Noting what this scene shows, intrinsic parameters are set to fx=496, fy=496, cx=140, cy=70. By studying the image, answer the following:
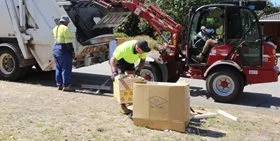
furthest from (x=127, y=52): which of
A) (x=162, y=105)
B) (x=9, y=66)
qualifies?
(x=9, y=66)

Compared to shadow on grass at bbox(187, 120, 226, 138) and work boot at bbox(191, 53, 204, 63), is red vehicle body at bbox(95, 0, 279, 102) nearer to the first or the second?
work boot at bbox(191, 53, 204, 63)

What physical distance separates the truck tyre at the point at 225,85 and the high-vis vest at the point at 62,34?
10.6 ft

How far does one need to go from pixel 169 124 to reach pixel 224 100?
3.45 meters

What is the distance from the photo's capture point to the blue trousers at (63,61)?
1127 cm

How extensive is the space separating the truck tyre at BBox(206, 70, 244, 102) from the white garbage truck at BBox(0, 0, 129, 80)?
10.2ft

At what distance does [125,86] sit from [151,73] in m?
3.36

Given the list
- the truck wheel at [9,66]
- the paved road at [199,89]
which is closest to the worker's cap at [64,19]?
the paved road at [199,89]

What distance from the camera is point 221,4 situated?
10781mm

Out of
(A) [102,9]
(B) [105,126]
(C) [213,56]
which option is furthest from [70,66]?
(B) [105,126]

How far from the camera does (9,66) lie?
12648 millimetres

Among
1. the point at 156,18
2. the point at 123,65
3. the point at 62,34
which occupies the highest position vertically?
the point at 156,18

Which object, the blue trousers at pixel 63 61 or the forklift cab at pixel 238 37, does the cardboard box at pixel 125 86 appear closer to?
the forklift cab at pixel 238 37

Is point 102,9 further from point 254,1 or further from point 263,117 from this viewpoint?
point 263,117

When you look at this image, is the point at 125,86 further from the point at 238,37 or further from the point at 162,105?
the point at 238,37
